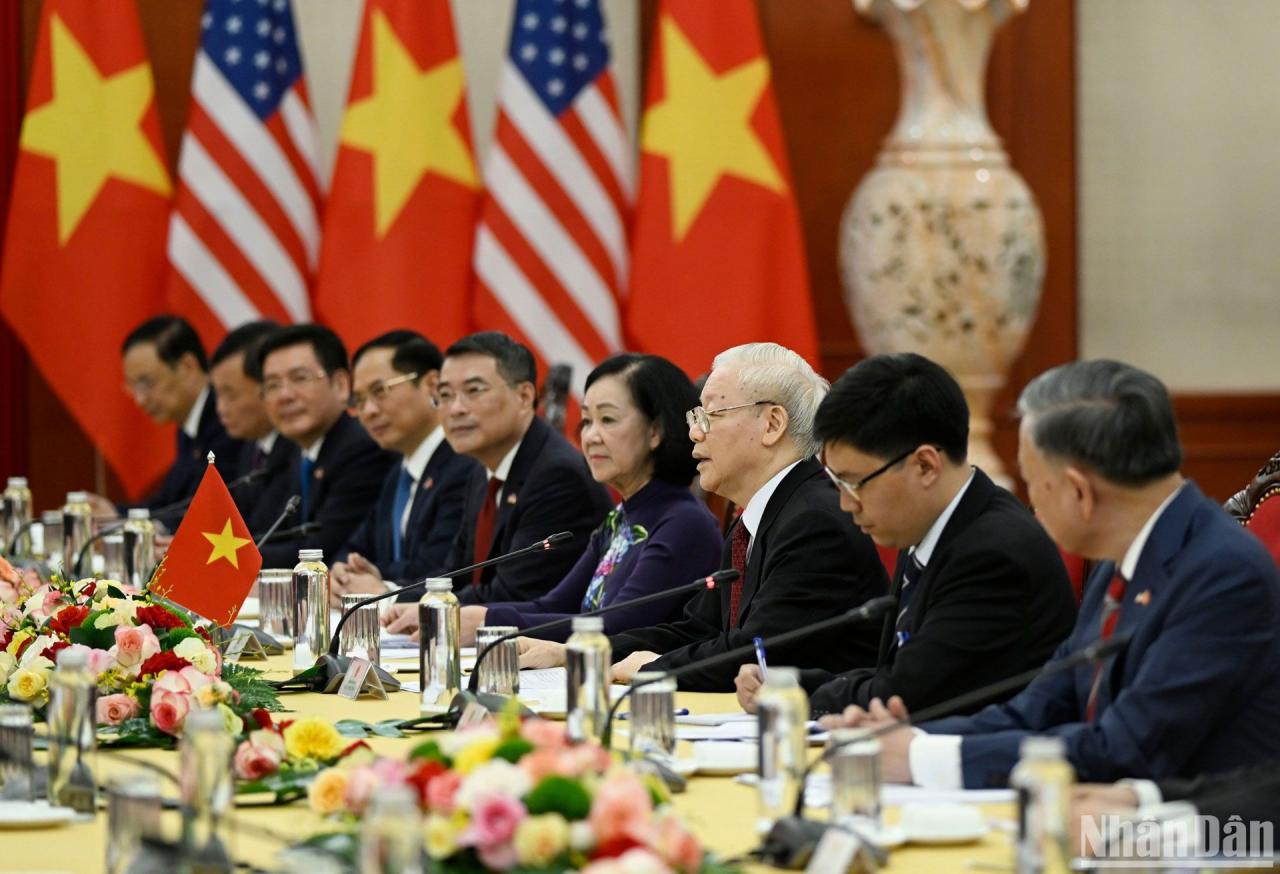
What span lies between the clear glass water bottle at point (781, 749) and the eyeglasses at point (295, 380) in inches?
161

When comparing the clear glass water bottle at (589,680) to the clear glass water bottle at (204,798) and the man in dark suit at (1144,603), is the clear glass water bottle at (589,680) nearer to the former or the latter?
the man in dark suit at (1144,603)

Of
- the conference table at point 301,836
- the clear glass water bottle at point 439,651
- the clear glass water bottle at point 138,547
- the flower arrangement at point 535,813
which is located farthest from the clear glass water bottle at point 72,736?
the clear glass water bottle at point 138,547

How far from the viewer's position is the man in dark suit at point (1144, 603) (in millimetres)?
2320

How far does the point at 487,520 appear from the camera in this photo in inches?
197

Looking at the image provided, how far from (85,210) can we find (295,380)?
6.38 ft

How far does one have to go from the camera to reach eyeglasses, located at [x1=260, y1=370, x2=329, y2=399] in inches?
242

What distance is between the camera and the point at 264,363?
626 centimetres

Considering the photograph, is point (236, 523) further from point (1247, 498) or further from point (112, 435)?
point (112, 435)

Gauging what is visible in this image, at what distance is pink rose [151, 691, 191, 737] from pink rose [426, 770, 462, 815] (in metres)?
1.02

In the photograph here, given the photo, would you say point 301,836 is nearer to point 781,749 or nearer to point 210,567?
point 781,749

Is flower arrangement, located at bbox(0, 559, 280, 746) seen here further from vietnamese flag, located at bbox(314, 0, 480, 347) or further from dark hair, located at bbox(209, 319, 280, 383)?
vietnamese flag, located at bbox(314, 0, 480, 347)

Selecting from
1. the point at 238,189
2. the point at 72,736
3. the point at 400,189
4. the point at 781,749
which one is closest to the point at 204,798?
the point at 72,736

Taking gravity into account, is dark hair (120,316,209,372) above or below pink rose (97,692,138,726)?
above

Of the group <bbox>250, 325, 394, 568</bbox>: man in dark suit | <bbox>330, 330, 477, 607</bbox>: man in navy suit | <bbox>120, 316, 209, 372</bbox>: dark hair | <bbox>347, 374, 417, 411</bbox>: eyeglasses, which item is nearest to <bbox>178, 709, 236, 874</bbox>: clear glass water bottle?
<bbox>330, 330, 477, 607</bbox>: man in navy suit
